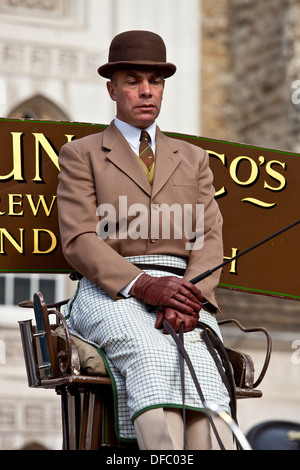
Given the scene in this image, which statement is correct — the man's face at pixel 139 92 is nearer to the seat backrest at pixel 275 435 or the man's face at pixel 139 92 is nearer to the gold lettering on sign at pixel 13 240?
the gold lettering on sign at pixel 13 240

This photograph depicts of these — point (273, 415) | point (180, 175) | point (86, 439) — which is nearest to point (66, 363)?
point (86, 439)

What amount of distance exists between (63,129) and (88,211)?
1.01 meters

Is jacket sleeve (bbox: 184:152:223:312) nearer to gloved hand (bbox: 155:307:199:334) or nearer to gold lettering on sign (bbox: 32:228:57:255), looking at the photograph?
gloved hand (bbox: 155:307:199:334)

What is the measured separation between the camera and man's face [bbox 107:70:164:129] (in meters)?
4.61

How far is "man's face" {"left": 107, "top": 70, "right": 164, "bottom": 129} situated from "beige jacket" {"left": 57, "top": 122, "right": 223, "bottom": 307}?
0.44ft

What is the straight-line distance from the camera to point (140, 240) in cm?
458

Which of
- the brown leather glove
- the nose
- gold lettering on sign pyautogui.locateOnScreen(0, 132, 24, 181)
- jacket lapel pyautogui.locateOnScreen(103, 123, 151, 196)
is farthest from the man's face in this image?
gold lettering on sign pyautogui.locateOnScreen(0, 132, 24, 181)

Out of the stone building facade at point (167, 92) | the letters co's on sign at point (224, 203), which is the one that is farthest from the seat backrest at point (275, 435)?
the letters co's on sign at point (224, 203)

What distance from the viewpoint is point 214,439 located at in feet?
13.6

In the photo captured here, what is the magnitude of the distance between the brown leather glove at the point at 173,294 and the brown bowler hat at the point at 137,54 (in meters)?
0.81

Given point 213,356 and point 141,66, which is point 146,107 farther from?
point 213,356

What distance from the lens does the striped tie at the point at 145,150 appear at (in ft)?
15.6

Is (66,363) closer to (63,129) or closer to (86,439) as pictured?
(86,439)

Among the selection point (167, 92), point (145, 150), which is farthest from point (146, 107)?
point (167, 92)
